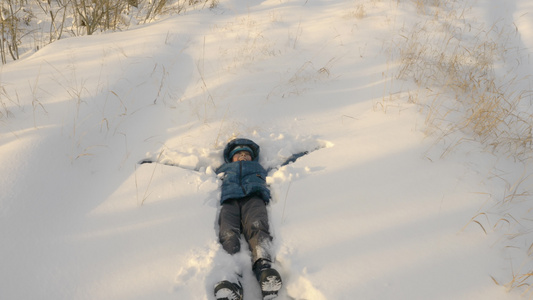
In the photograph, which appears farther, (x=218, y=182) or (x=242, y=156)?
(x=242, y=156)

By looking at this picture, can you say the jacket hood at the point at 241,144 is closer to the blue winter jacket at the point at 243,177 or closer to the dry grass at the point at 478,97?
the blue winter jacket at the point at 243,177

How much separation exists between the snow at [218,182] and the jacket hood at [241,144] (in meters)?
0.08

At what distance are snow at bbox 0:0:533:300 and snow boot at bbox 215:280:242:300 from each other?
0.08m

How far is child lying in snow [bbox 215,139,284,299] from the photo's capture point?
76.5 inches

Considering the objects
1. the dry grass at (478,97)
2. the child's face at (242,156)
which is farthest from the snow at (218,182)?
the child's face at (242,156)

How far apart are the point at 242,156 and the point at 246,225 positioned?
31.2 inches

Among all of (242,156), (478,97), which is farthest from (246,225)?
(478,97)

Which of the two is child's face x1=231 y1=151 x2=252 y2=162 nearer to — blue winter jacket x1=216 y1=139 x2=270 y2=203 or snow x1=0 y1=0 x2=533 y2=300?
blue winter jacket x1=216 y1=139 x2=270 y2=203

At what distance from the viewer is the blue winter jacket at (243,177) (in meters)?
2.61

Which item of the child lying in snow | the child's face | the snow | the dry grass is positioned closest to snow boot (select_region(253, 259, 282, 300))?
the child lying in snow

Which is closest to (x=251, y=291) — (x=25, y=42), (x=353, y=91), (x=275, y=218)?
(x=275, y=218)

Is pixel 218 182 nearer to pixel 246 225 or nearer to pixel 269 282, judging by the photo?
pixel 246 225

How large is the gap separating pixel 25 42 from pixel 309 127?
4.82 metres

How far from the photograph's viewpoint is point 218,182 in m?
2.81
